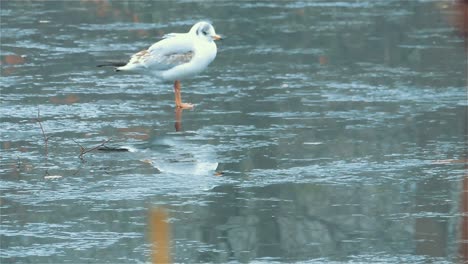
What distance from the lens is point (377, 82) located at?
1287cm

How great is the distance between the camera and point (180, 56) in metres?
12.0

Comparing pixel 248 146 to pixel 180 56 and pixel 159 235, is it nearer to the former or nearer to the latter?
pixel 180 56

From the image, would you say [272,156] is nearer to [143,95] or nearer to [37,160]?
[37,160]

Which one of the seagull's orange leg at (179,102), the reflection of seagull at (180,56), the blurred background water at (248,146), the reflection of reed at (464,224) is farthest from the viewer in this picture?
the reflection of seagull at (180,56)

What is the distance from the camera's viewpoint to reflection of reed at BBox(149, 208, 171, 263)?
22.6 ft

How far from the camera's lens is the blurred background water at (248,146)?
7301mm

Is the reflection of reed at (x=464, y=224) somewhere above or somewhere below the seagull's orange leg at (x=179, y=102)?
below

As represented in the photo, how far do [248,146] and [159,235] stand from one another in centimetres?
272

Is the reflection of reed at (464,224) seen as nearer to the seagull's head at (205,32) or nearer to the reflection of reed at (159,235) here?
the reflection of reed at (159,235)

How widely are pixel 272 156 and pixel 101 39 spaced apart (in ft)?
23.9

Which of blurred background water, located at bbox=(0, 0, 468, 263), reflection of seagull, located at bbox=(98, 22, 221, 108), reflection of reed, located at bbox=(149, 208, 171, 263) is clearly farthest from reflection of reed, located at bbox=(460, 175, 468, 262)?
reflection of seagull, located at bbox=(98, 22, 221, 108)

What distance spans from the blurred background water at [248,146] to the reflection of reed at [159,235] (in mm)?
51

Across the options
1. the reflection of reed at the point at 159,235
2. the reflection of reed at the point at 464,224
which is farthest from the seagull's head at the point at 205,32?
the reflection of reed at the point at 159,235

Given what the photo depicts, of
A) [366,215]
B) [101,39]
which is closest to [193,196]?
[366,215]
